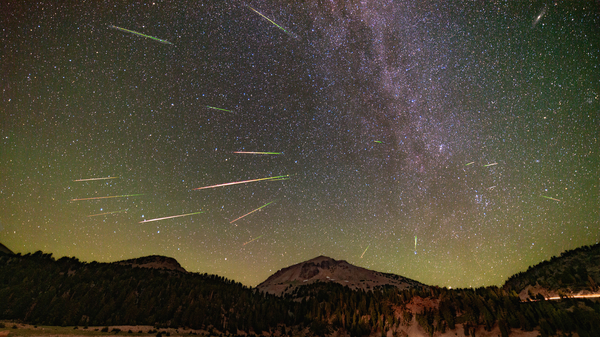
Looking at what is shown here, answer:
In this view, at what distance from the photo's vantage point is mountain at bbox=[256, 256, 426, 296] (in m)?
111

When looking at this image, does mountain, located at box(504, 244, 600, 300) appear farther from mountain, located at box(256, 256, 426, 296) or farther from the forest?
mountain, located at box(256, 256, 426, 296)

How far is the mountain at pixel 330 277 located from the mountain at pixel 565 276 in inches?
2649

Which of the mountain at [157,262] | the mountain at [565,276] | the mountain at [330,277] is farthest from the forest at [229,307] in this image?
the mountain at [330,277]

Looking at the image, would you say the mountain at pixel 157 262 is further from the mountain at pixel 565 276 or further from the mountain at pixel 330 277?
the mountain at pixel 565 276

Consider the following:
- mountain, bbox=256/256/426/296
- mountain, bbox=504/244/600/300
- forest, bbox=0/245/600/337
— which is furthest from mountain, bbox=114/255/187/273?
mountain, bbox=504/244/600/300

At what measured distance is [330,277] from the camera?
126 meters

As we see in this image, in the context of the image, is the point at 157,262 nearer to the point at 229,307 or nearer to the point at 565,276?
the point at 229,307

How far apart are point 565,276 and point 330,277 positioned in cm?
9982

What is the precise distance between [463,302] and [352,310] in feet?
71.2

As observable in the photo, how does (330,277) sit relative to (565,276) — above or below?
above

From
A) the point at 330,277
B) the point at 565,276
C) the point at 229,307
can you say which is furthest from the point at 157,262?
the point at 565,276

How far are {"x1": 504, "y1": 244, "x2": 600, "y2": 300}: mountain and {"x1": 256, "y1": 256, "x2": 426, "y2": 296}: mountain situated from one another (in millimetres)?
67295

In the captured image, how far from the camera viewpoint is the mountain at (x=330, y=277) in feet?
364

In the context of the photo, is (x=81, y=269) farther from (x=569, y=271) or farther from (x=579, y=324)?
(x=569, y=271)
